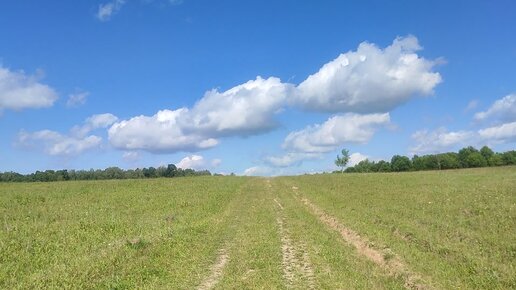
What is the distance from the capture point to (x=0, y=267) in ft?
46.5

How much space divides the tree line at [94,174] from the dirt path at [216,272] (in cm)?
12310

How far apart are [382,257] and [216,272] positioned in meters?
6.03

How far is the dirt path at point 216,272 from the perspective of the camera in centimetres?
1240

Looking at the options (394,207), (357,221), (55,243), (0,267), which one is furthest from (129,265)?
(394,207)

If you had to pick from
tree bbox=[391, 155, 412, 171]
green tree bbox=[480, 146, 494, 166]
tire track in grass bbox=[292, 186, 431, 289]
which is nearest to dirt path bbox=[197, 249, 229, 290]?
tire track in grass bbox=[292, 186, 431, 289]

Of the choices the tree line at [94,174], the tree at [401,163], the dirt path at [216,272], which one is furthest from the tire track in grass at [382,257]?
the tree at [401,163]

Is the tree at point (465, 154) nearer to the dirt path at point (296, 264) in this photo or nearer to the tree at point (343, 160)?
the tree at point (343, 160)

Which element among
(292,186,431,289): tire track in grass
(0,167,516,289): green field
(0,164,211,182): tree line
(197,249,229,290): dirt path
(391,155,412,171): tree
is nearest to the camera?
(197,249,229,290): dirt path

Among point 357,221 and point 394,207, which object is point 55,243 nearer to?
point 357,221

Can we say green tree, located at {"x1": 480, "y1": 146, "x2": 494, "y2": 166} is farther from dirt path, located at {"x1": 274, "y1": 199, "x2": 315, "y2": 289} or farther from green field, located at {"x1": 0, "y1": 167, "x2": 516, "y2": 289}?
dirt path, located at {"x1": 274, "y1": 199, "x2": 315, "y2": 289}

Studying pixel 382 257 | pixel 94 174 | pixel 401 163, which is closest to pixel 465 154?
pixel 401 163

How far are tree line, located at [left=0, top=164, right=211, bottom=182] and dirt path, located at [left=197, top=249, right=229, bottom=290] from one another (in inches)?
4846

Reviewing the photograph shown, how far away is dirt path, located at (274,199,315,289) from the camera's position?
1255 centimetres

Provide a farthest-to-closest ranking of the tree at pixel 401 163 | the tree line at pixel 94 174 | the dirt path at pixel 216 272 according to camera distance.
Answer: the tree at pixel 401 163, the tree line at pixel 94 174, the dirt path at pixel 216 272
